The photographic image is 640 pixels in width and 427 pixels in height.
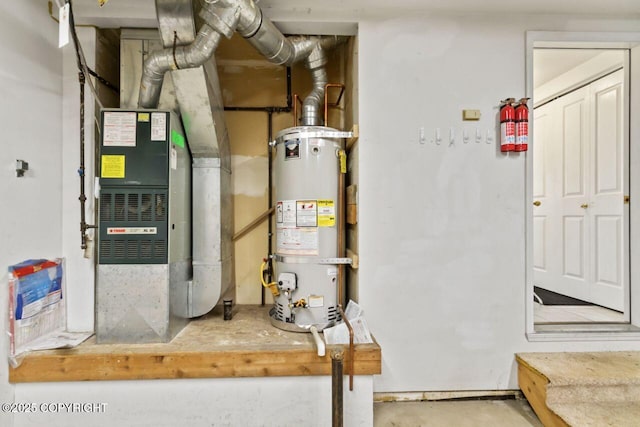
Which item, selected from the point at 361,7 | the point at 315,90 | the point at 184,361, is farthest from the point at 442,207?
the point at 184,361

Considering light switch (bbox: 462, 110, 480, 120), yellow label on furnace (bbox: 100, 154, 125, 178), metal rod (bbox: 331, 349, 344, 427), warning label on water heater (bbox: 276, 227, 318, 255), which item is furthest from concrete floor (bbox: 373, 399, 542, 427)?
yellow label on furnace (bbox: 100, 154, 125, 178)

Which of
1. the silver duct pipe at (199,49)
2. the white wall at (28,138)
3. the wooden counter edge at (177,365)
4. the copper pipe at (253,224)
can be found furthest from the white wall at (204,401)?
the silver duct pipe at (199,49)

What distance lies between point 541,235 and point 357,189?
2691mm

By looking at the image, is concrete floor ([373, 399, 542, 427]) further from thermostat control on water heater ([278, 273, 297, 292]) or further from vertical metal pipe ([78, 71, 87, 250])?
vertical metal pipe ([78, 71, 87, 250])

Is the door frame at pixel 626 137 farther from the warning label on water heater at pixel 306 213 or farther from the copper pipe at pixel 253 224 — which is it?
the copper pipe at pixel 253 224

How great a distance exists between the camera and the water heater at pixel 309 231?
1.87 meters

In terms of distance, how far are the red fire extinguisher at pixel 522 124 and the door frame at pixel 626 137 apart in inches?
5.2

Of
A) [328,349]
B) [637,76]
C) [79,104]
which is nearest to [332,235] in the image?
[328,349]

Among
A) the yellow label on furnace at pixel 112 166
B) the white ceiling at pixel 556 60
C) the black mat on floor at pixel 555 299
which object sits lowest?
the black mat on floor at pixel 555 299

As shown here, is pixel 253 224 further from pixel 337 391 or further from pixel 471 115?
pixel 471 115

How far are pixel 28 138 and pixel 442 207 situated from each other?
254 cm

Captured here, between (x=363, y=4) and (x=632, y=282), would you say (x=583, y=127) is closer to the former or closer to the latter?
(x=632, y=282)

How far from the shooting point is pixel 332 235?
1.92 m

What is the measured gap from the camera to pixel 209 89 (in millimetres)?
1852
